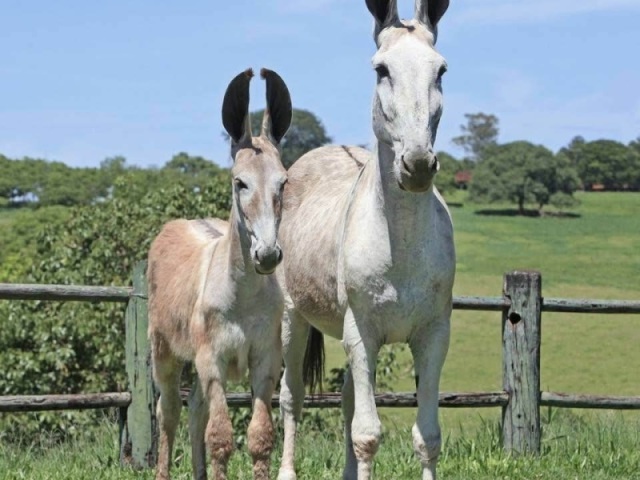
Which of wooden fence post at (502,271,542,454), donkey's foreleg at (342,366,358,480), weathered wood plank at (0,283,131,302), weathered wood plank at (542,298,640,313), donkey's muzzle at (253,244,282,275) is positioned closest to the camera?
donkey's muzzle at (253,244,282,275)

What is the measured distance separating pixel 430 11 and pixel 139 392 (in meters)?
4.10

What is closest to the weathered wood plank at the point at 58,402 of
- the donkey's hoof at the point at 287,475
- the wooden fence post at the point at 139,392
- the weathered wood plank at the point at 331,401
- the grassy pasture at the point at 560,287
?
the weathered wood plank at the point at 331,401

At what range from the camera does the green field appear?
7574 mm

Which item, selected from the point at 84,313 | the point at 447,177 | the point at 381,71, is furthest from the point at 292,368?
the point at 447,177

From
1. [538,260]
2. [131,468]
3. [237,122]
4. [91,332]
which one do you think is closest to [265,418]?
[237,122]

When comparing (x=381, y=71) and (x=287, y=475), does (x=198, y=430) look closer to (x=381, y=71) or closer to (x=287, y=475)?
(x=287, y=475)

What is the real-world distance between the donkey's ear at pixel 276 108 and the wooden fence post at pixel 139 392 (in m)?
2.67

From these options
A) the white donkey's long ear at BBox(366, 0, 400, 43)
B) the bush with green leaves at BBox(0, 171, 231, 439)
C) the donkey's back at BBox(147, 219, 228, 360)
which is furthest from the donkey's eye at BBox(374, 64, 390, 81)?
the bush with green leaves at BBox(0, 171, 231, 439)

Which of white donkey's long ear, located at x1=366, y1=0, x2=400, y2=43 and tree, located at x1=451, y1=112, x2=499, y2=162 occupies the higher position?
tree, located at x1=451, y1=112, x2=499, y2=162

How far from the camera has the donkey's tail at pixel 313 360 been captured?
748cm

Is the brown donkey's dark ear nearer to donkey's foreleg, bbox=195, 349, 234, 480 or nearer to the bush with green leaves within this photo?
donkey's foreleg, bbox=195, 349, 234, 480

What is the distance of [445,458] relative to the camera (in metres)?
7.84

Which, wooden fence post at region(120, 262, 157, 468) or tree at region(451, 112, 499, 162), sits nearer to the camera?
wooden fence post at region(120, 262, 157, 468)

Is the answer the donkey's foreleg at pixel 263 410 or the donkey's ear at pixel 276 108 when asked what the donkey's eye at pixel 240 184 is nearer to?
the donkey's ear at pixel 276 108
